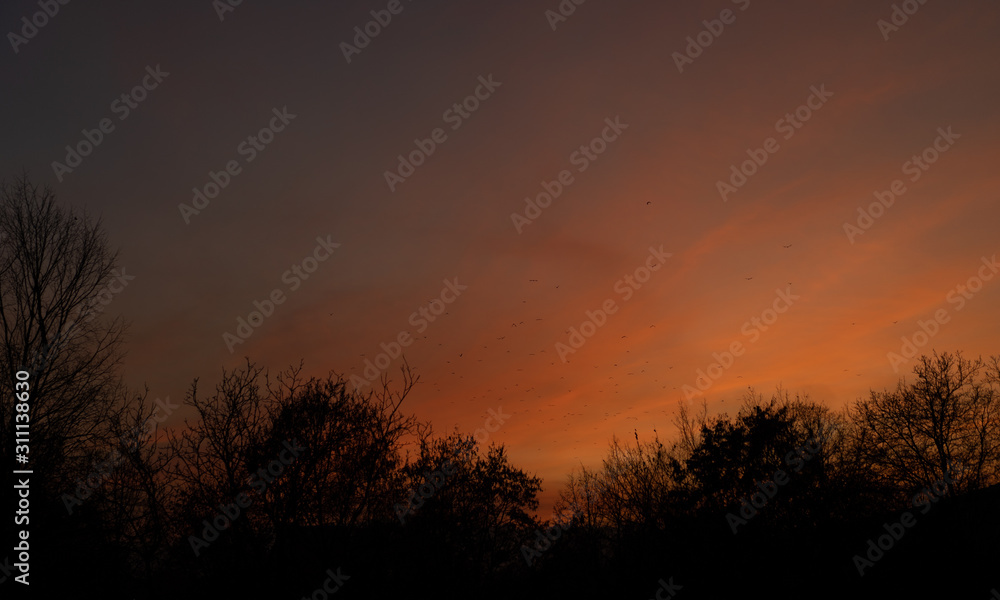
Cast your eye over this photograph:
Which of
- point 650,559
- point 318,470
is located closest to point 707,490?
point 650,559

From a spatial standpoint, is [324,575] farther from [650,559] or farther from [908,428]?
[908,428]

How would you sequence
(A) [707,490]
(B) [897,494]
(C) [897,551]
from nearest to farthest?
(C) [897,551] → (B) [897,494] → (A) [707,490]

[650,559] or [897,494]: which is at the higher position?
[897,494]

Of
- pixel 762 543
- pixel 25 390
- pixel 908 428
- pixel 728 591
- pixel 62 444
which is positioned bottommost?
pixel 728 591

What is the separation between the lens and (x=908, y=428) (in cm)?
3944

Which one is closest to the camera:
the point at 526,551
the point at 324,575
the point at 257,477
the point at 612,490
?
the point at 324,575

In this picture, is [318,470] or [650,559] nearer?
[318,470]

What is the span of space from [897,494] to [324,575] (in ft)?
119

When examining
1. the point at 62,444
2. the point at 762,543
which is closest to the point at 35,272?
the point at 62,444

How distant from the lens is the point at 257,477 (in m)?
16.7

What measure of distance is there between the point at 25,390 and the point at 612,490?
34693mm

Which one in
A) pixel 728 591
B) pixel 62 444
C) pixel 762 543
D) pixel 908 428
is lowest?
pixel 728 591

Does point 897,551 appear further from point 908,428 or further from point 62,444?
point 62,444

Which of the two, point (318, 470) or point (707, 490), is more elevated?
point (707, 490)
